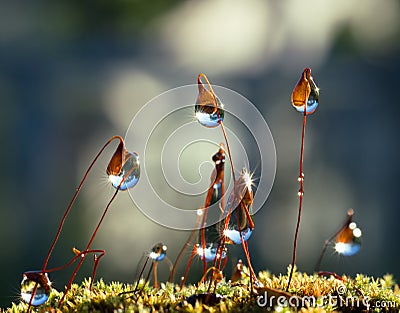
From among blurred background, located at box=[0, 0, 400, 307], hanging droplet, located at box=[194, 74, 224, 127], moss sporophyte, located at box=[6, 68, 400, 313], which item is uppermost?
blurred background, located at box=[0, 0, 400, 307]

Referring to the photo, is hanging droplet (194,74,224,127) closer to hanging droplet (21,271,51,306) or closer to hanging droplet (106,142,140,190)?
hanging droplet (106,142,140,190)

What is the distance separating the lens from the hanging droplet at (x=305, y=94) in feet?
3.04

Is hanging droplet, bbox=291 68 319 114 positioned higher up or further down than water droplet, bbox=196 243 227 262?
higher up

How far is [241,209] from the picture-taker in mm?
929

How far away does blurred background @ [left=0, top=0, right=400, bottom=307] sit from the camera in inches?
140

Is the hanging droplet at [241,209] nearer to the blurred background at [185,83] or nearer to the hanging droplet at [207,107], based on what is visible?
the hanging droplet at [207,107]

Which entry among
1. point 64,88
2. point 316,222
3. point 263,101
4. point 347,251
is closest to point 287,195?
point 316,222

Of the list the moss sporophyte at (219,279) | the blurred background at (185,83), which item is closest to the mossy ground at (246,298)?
the moss sporophyte at (219,279)

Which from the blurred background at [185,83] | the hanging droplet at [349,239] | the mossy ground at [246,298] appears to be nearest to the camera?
the mossy ground at [246,298]

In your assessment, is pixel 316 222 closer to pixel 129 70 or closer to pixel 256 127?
pixel 256 127

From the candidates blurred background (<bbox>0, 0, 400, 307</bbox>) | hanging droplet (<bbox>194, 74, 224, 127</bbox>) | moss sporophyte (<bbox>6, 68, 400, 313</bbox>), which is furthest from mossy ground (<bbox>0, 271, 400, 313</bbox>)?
blurred background (<bbox>0, 0, 400, 307</bbox>)

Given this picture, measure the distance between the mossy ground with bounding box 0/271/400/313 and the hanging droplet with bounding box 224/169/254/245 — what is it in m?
0.10

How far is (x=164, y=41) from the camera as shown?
13.6 feet

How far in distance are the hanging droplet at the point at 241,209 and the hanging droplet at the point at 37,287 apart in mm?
323
